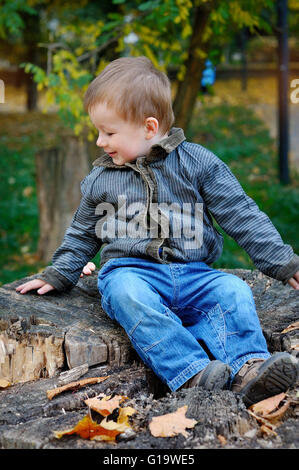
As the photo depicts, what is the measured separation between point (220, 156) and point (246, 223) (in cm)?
636

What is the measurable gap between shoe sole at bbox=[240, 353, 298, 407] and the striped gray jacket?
0.54 metres

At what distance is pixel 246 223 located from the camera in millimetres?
2586

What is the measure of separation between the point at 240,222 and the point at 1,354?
1.11m

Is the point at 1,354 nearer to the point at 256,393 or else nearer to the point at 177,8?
the point at 256,393

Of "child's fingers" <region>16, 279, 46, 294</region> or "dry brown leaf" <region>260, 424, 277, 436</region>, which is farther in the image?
"child's fingers" <region>16, 279, 46, 294</region>

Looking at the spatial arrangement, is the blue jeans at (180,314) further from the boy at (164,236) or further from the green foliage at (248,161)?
the green foliage at (248,161)

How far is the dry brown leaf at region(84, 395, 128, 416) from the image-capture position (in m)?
1.92

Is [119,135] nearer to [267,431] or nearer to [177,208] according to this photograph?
[177,208]

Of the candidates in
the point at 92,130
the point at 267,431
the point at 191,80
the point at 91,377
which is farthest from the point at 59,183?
the point at 267,431

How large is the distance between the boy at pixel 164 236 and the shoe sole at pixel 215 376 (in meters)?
0.11

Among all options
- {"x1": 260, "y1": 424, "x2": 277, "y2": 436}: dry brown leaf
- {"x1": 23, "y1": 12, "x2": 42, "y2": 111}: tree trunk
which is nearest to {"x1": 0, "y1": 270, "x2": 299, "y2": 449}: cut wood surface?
{"x1": 260, "y1": 424, "x2": 277, "y2": 436}: dry brown leaf

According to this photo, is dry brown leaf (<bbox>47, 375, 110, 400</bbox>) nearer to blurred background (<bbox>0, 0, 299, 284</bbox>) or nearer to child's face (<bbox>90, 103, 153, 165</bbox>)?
child's face (<bbox>90, 103, 153, 165</bbox>)

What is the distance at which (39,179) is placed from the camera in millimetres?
5648
